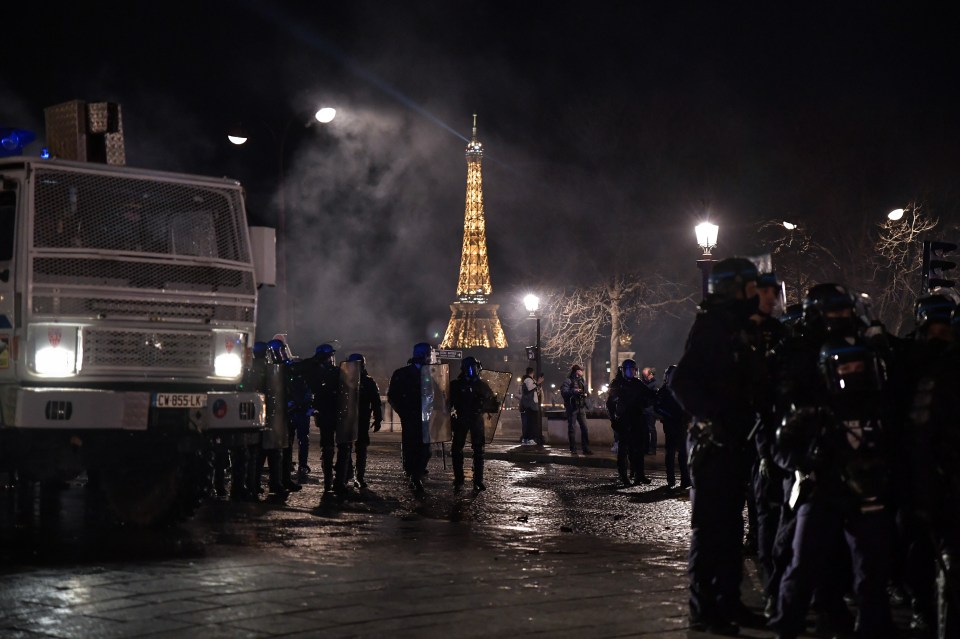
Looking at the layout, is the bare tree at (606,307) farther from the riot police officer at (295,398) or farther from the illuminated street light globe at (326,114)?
the riot police officer at (295,398)

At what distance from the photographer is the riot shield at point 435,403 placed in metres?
16.7

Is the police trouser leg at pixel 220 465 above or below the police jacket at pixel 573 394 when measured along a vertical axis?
below

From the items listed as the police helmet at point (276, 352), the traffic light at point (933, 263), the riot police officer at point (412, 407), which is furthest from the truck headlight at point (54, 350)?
the traffic light at point (933, 263)

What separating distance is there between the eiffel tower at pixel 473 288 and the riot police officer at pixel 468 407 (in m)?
104

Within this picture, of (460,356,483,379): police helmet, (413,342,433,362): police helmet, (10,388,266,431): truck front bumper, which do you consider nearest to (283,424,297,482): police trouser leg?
(413,342,433,362): police helmet

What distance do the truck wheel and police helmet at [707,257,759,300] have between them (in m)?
5.64

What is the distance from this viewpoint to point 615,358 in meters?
47.5

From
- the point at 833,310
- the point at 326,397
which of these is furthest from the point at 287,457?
the point at 833,310

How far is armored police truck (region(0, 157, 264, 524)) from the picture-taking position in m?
10.6

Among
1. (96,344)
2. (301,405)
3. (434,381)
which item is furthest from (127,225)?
(434,381)

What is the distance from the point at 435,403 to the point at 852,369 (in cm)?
1196

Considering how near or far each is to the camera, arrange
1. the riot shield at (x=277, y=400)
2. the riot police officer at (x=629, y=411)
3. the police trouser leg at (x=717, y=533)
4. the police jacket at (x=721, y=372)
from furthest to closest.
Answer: the riot police officer at (x=629, y=411)
the riot shield at (x=277, y=400)
the police trouser leg at (x=717, y=533)
the police jacket at (x=721, y=372)

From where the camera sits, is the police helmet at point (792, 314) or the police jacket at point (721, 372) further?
the police helmet at point (792, 314)

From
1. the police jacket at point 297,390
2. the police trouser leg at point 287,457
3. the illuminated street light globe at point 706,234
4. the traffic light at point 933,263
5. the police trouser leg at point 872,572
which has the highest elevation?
the illuminated street light globe at point 706,234
